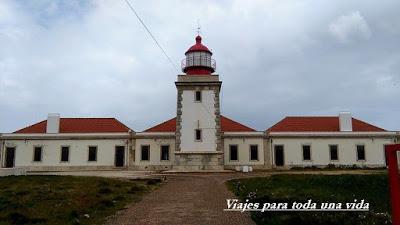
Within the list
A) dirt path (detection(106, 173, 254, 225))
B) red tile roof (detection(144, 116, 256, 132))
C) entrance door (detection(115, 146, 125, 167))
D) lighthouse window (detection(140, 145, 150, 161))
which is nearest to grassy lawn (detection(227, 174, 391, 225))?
dirt path (detection(106, 173, 254, 225))

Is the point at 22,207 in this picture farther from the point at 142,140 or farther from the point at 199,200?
the point at 142,140

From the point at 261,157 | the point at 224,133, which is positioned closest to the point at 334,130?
the point at 261,157

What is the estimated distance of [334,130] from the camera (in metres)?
30.9

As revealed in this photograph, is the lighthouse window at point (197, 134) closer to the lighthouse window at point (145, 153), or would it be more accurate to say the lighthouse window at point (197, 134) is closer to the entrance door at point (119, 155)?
the lighthouse window at point (145, 153)

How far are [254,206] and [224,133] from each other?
20.3m

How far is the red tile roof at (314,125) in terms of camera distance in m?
31.0

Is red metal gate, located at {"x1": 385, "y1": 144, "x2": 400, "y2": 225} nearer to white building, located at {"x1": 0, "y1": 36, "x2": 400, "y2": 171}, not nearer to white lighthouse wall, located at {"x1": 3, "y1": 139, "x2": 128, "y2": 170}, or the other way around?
white building, located at {"x1": 0, "y1": 36, "x2": 400, "y2": 171}

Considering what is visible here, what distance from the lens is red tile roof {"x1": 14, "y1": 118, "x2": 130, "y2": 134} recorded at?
3144cm

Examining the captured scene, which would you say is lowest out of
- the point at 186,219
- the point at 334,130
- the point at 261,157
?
the point at 186,219

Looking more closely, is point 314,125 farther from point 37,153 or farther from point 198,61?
point 37,153

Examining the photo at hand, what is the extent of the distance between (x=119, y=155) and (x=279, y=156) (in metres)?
11.3

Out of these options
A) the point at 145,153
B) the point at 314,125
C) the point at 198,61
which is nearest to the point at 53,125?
the point at 145,153

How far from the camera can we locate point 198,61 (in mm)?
27891

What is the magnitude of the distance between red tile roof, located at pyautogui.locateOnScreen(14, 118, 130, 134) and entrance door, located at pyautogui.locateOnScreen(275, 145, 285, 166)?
1085 centimetres
